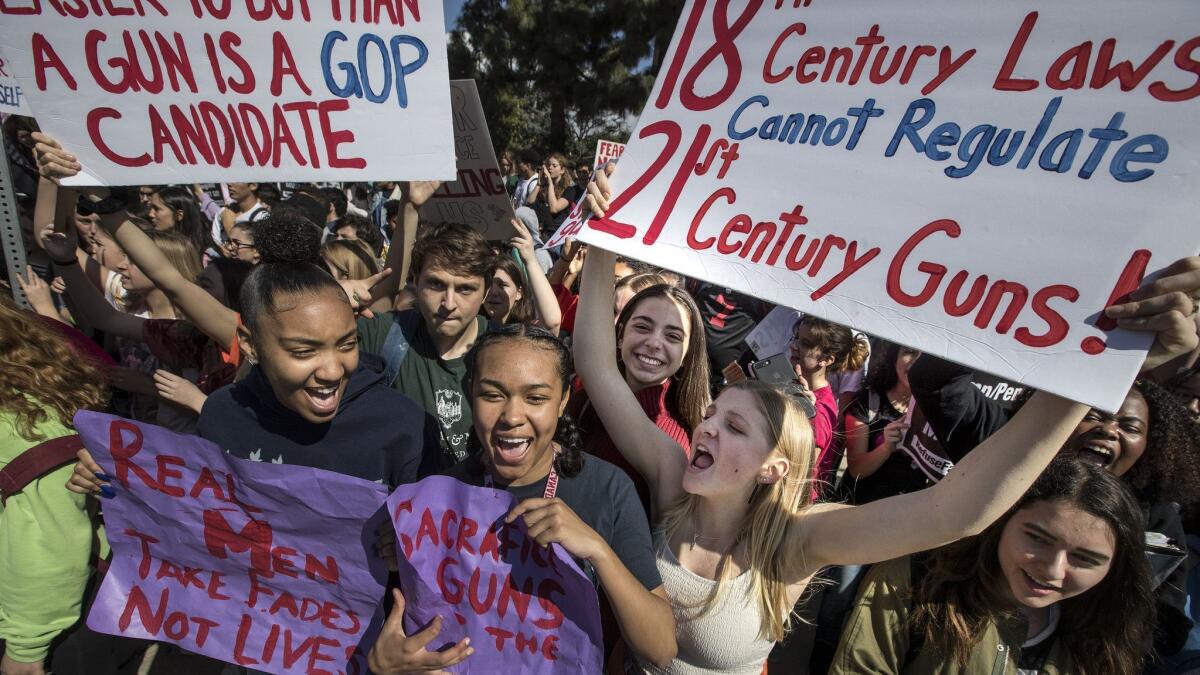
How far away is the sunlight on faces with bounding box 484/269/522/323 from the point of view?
3369 millimetres

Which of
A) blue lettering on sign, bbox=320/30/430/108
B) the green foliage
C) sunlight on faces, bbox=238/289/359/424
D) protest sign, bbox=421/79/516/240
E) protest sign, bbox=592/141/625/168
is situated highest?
the green foliage

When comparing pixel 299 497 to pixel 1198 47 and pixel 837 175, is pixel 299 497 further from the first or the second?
pixel 1198 47

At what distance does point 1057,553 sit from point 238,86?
108 inches

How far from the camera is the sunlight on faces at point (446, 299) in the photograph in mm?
2469

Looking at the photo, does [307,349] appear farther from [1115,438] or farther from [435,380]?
[1115,438]

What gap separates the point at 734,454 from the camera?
69.6 inches

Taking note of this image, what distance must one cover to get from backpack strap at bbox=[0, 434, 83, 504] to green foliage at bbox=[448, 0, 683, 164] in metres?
22.4

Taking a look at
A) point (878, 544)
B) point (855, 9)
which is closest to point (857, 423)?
point (878, 544)

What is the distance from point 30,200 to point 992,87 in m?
7.05

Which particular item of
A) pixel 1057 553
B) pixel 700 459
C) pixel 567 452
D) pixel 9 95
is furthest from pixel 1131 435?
pixel 9 95

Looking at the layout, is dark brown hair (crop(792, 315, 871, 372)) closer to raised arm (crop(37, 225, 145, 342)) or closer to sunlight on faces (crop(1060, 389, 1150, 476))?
sunlight on faces (crop(1060, 389, 1150, 476))

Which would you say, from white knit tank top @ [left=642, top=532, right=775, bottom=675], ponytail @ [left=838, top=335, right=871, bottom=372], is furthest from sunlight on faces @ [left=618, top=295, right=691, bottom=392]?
ponytail @ [left=838, top=335, right=871, bottom=372]

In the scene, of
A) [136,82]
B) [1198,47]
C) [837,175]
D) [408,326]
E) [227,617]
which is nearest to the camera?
[1198,47]

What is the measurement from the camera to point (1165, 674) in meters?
1.89
